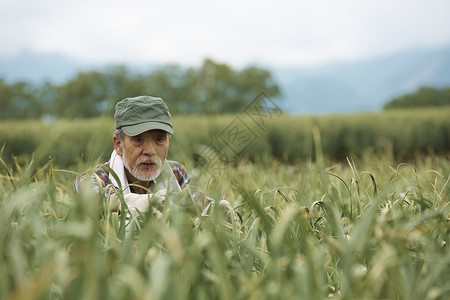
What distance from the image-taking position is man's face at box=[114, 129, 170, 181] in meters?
1.84

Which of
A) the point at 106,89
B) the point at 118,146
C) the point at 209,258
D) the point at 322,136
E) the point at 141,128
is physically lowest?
the point at 106,89

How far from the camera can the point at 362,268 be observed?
1201mm

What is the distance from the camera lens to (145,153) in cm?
186

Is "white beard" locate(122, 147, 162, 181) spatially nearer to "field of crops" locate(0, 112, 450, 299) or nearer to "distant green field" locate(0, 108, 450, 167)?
"field of crops" locate(0, 112, 450, 299)

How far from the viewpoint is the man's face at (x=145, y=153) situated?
184cm

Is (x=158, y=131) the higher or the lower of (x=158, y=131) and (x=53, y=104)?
the higher

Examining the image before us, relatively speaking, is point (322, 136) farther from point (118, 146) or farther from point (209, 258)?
point (209, 258)

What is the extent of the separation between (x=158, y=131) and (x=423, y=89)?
48.0m

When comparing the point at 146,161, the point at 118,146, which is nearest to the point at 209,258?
the point at 146,161

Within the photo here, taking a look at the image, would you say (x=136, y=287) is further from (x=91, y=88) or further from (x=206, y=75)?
(x=91, y=88)

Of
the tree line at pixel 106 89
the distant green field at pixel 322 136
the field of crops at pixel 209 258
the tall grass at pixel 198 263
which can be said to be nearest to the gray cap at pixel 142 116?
the field of crops at pixel 209 258

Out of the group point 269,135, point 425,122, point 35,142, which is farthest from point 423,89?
point 35,142

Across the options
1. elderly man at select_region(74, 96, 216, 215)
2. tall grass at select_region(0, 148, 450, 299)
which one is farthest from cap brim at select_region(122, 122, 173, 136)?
tall grass at select_region(0, 148, 450, 299)

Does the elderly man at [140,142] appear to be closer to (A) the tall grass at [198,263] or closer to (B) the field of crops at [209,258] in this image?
(B) the field of crops at [209,258]
